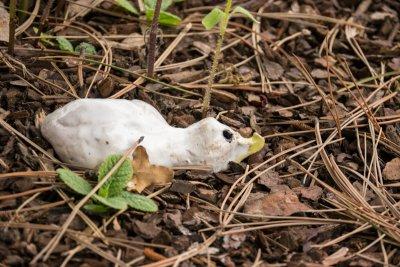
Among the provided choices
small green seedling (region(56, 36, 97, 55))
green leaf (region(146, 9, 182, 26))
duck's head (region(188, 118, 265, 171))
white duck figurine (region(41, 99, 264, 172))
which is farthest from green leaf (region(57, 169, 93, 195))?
green leaf (region(146, 9, 182, 26))

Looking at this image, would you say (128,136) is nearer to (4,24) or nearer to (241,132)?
(241,132)

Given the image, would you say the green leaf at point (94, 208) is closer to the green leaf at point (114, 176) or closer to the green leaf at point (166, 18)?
the green leaf at point (114, 176)

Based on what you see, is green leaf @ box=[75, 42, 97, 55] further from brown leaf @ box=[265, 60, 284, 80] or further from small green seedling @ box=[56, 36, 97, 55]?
brown leaf @ box=[265, 60, 284, 80]

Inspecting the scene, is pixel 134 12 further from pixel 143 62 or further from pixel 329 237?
pixel 329 237

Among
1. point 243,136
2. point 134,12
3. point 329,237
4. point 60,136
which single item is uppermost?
point 134,12

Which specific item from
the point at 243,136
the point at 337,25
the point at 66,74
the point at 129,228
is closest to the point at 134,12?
the point at 66,74

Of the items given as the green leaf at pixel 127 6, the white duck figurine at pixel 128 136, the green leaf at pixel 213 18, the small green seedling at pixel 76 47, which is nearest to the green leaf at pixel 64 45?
the small green seedling at pixel 76 47
